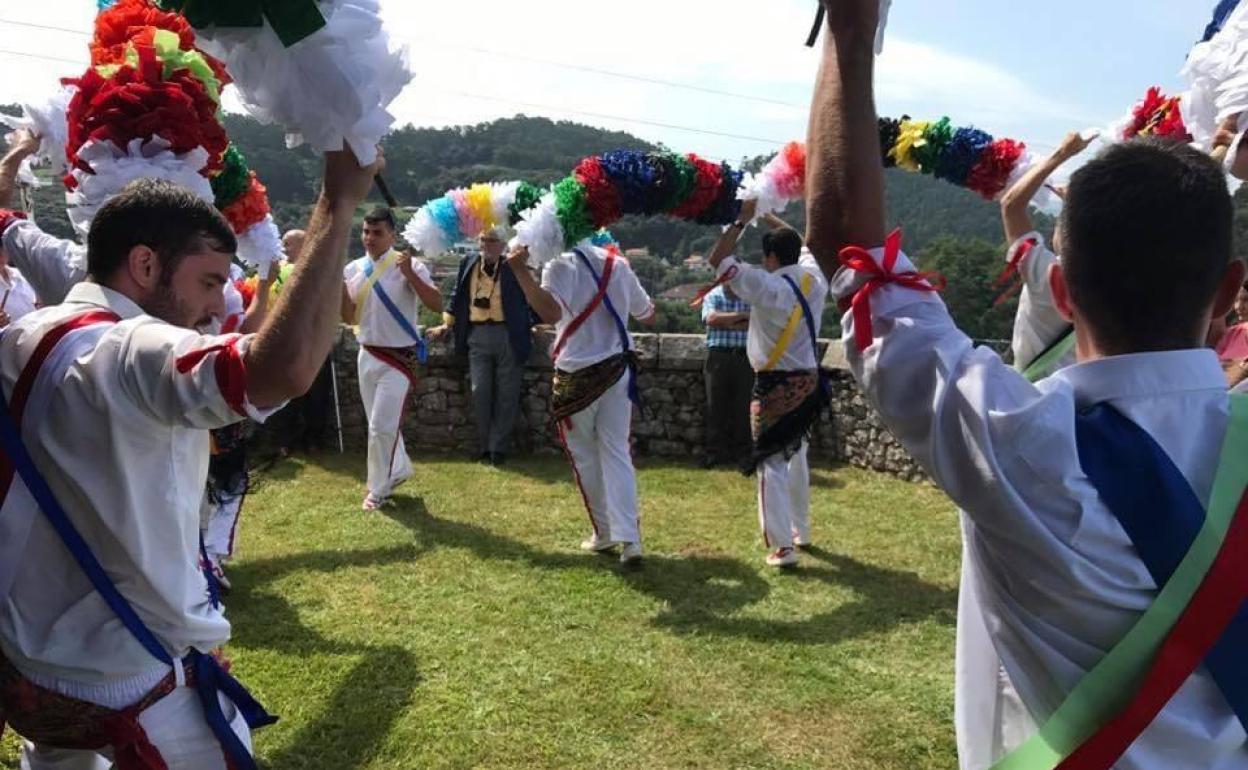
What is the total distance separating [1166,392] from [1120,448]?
0.42ft

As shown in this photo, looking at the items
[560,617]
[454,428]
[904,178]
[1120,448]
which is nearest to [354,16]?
[1120,448]

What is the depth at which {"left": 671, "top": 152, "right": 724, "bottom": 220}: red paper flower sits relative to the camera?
231 inches

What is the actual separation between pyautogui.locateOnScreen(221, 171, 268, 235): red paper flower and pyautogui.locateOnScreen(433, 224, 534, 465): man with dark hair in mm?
5286

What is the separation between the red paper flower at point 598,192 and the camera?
18.5ft

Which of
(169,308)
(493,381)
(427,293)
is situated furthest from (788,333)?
(169,308)

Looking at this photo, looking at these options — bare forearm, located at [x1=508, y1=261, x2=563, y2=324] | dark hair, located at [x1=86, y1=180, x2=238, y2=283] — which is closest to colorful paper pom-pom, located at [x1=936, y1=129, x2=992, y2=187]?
bare forearm, located at [x1=508, y1=261, x2=563, y2=324]

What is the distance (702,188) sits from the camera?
5.89 m

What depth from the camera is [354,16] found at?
1.63 metres

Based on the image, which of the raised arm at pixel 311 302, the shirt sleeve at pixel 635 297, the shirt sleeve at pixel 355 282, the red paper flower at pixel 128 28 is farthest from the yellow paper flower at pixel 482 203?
the raised arm at pixel 311 302

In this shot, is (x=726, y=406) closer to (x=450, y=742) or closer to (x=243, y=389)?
(x=450, y=742)

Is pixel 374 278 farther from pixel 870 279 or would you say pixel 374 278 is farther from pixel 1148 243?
pixel 1148 243

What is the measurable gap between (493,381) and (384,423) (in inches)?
84.7

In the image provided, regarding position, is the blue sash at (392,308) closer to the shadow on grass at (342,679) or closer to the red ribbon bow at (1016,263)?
the shadow on grass at (342,679)

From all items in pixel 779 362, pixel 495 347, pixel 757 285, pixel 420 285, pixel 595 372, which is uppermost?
pixel 757 285
